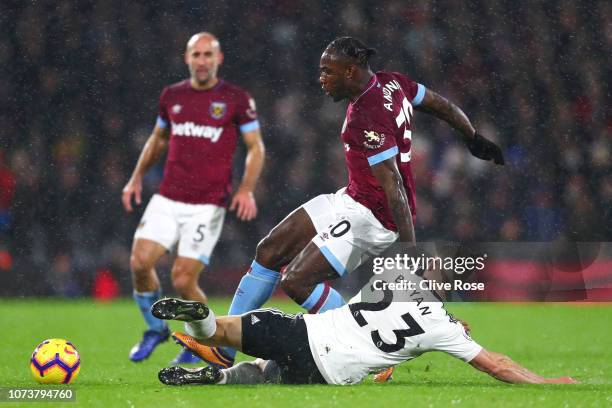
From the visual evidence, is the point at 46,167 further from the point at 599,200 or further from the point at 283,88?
the point at 599,200

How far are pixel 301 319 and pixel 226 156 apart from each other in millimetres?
2787

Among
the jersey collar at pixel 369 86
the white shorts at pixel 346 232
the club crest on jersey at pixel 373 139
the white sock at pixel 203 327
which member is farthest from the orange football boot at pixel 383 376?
the jersey collar at pixel 369 86

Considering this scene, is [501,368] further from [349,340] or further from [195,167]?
[195,167]

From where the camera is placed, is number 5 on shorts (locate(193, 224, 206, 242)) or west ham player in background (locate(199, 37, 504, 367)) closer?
west ham player in background (locate(199, 37, 504, 367))

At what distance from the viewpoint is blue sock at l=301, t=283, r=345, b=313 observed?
6.27 meters

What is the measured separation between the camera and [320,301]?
20.7ft

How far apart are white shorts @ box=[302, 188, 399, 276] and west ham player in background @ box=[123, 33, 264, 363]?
1.45 m

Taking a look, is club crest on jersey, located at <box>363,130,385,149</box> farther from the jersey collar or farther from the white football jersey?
the white football jersey

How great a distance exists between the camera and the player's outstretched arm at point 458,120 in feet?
22.1

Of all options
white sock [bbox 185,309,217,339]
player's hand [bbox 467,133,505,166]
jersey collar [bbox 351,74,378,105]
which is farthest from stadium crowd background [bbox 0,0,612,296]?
white sock [bbox 185,309,217,339]

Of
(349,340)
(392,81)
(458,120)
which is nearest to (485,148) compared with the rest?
(458,120)

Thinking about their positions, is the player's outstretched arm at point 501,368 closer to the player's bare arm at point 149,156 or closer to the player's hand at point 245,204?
the player's hand at point 245,204

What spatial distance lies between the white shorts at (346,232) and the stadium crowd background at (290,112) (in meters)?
6.84

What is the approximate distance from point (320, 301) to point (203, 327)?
47.6 inches
